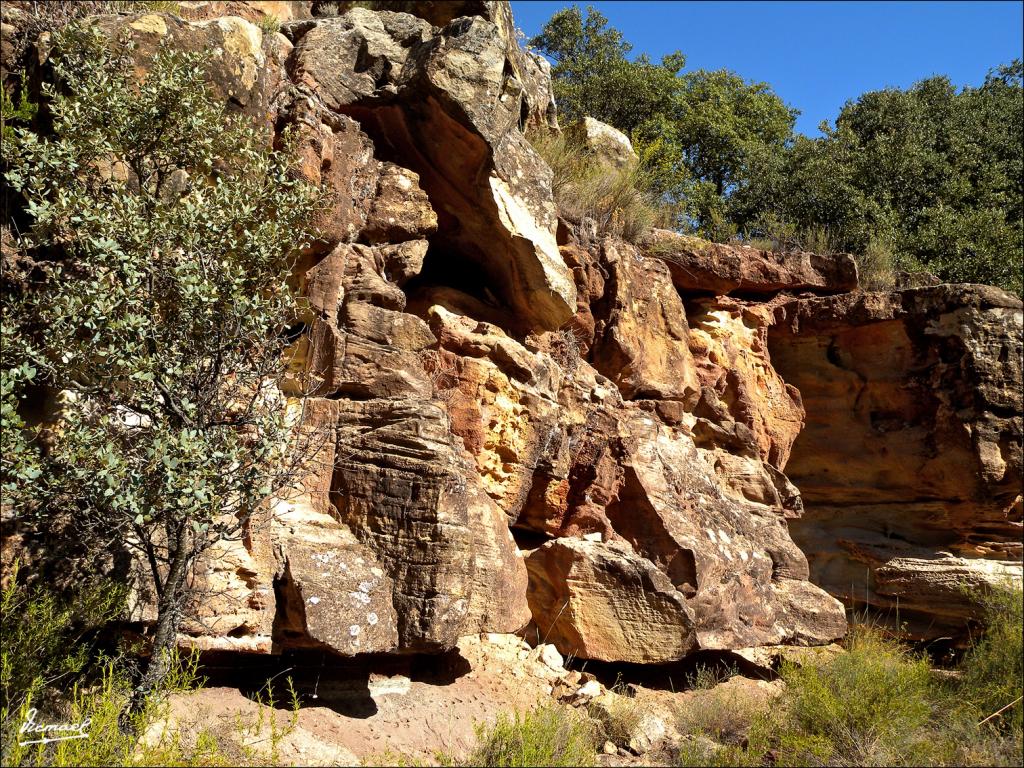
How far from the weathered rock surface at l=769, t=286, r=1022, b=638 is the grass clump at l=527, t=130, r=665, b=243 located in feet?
9.48

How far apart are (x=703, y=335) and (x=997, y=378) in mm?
4104

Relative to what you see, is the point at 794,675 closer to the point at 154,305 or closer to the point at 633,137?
the point at 154,305

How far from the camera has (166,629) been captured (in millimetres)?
5363

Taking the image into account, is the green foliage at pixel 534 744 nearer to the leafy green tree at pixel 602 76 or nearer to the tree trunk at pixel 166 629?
the tree trunk at pixel 166 629

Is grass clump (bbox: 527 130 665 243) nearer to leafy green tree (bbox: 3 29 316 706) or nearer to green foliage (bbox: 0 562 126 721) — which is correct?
leafy green tree (bbox: 3 29 316 706)

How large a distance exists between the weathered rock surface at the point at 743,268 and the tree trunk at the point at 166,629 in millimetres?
8285

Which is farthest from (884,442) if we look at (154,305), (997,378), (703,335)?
(154,305)

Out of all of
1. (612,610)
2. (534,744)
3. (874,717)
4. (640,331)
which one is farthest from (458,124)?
(874,717)

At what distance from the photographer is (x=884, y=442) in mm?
13109

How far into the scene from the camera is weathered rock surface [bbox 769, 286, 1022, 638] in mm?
11867

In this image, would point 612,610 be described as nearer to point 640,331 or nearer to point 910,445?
point 640,331

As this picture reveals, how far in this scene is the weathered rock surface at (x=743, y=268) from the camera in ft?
39.9
